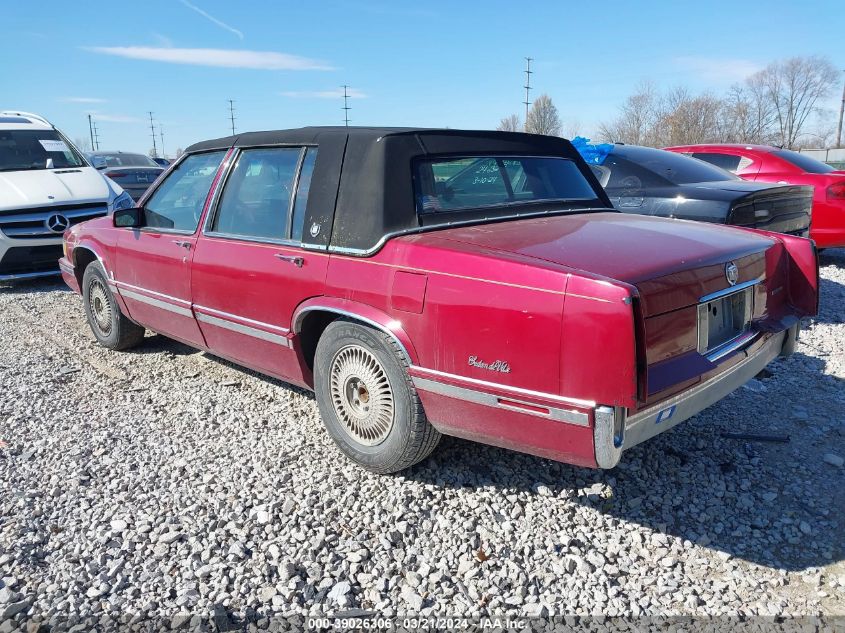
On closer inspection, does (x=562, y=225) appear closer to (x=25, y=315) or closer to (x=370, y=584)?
(x=370, y=584)

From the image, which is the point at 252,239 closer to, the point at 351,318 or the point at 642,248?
the point at 351,318

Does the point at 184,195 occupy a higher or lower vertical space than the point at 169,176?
lower

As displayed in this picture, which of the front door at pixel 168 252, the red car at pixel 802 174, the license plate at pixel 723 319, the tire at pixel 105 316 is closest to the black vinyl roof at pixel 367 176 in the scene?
the front door at pixel 168 252

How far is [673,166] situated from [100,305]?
5.44 m

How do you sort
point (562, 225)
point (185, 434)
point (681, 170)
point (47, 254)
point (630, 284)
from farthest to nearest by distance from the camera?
point (47, 254)
point (681, 170)
point (185, 434)
point (562, 225)
point (630, 284)

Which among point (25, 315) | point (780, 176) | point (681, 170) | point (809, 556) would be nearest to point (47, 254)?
point (25, 315)

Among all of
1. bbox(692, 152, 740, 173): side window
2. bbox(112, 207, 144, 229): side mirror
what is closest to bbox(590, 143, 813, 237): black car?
bbox(692, 152, 740, 173): side window

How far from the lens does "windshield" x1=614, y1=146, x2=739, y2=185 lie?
615cm

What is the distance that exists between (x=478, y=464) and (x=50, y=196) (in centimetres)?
685

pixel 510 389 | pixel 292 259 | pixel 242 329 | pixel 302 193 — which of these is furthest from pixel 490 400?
pixel 242 329

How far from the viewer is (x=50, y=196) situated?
7.77m

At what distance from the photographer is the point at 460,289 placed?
261 centimetres

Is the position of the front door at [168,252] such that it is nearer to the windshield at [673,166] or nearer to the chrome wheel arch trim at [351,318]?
the chrome wheel arch trim at [351,318]

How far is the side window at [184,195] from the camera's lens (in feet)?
13.9
